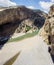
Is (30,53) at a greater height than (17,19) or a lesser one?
greater

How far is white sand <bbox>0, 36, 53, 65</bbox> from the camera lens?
22.0 metres

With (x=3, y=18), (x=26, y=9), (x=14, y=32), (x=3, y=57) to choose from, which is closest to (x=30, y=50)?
(x=3, y=57)

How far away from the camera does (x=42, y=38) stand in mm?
25562

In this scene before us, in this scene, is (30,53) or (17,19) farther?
(17,19)

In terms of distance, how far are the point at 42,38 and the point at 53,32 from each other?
3.79 meters

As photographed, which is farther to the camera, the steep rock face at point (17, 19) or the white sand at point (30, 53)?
the steep rock face at point (17, 19)

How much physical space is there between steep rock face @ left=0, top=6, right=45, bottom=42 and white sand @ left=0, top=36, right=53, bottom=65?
14516 millimetres

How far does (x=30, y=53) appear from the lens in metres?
23.6

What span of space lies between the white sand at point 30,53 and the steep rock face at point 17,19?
571 inches

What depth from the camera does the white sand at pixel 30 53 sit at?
72.3 ft

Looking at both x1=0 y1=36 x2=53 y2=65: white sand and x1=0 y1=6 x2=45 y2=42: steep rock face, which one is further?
x1=0 y1=6 x2=45 y2=42: steep rock face

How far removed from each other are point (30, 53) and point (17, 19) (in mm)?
24295

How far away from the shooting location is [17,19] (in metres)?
47.3

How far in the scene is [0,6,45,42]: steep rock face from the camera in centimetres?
4319
